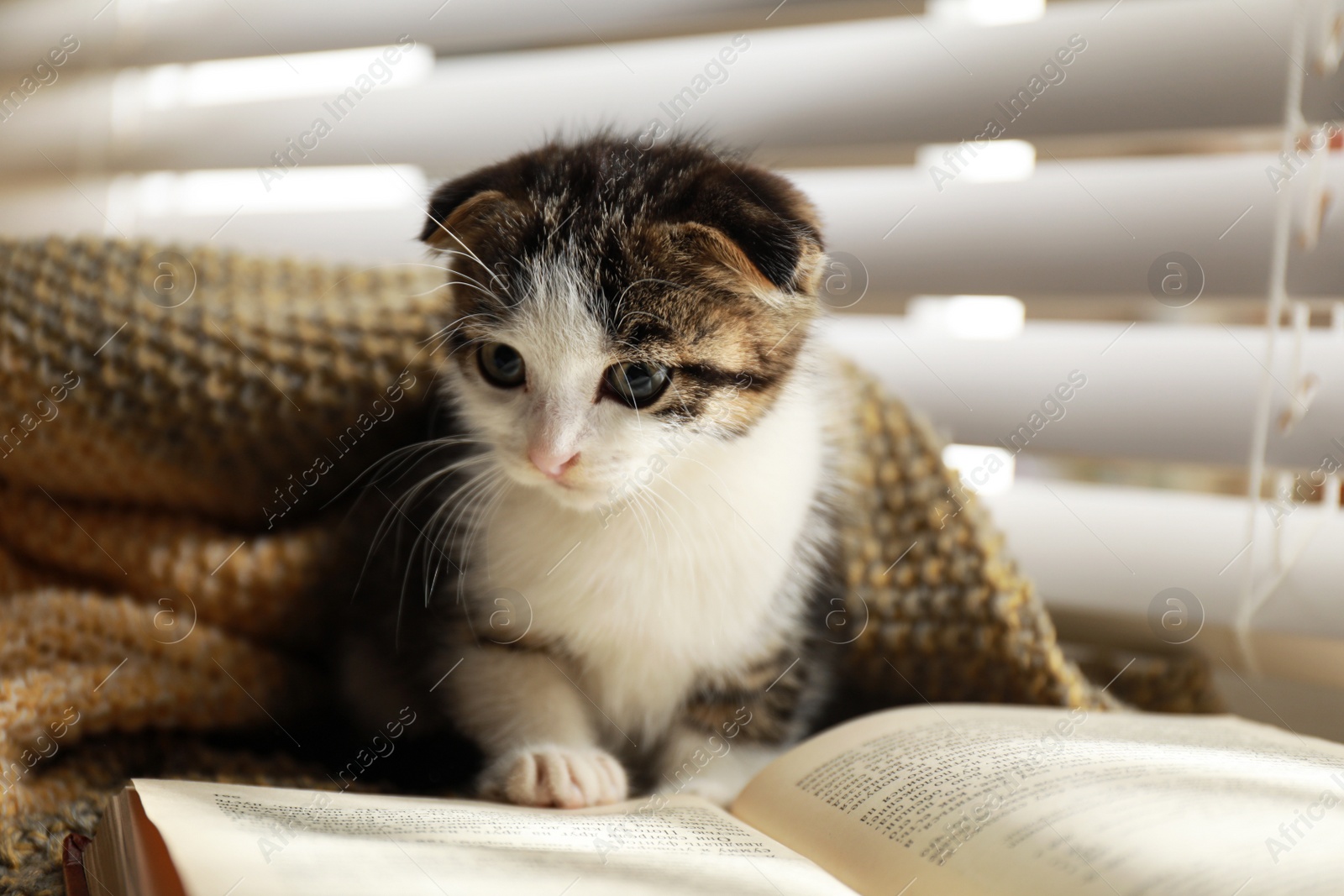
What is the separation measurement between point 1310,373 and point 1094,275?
25cm

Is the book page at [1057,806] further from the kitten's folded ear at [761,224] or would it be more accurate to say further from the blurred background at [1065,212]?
the kitten's folded ear at [761,224]

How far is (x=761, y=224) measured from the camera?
757 mm

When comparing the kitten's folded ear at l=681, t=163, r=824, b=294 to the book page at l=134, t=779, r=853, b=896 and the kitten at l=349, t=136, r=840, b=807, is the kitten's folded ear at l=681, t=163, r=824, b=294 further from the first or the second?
the book page at l=134, t=779, r=853, b=896

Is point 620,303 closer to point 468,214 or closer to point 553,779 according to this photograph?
point 468,214

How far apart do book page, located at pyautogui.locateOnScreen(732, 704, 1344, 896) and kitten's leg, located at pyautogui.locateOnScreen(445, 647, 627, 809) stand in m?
0.14

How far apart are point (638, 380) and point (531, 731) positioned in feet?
1.15

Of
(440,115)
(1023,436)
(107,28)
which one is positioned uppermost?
(107,28)

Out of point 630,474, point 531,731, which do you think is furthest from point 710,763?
point 630,474

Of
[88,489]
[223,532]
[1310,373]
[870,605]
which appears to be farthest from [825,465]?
[88,489]

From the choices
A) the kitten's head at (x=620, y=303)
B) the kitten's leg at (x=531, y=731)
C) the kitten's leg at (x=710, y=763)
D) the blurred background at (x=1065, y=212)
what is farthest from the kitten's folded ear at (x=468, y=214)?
the kitten's leg at (x=710, y=763)

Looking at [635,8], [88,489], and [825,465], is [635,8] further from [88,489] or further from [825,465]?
[88,489]

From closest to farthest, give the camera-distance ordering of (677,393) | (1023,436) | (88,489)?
(677,393) → (88,489) → (1023,436)

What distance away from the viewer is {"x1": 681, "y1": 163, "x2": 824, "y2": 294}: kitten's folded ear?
2.43ft

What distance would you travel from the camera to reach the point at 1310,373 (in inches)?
41.0
